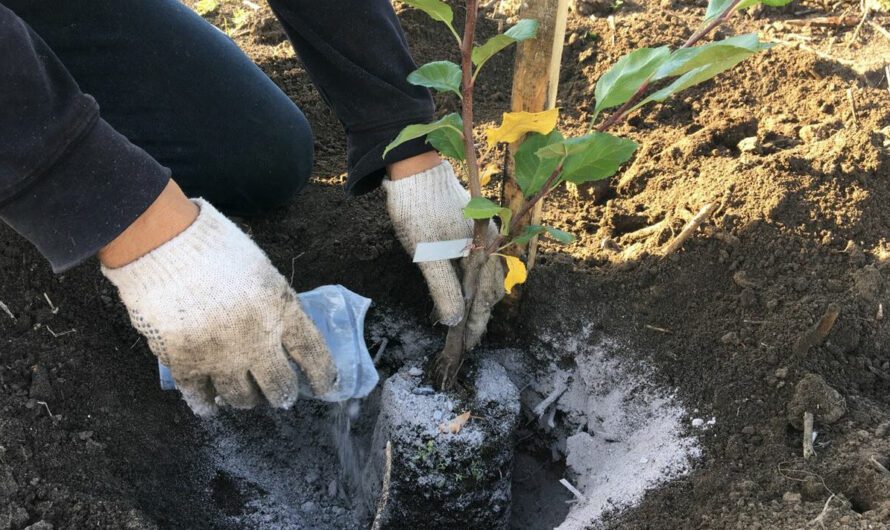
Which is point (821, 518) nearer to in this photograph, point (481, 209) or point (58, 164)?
point (481, 209)

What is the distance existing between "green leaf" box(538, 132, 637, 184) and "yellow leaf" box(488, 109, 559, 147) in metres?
0.05

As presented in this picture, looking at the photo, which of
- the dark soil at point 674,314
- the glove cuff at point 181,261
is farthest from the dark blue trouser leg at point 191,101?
the glove cuff at point 181,261

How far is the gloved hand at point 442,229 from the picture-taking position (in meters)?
1.58

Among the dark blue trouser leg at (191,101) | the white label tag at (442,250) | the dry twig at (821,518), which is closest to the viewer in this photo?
the dry twig at (821,518)

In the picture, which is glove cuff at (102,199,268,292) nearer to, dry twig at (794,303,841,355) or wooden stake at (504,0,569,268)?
wooden stake at (504,0,569,268)

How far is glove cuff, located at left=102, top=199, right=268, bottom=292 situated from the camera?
1.29 meters

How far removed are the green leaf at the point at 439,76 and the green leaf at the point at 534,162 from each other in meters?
0.16

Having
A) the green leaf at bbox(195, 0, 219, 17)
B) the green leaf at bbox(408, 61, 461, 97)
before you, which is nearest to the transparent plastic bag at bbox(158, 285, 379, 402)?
the green leaf at bbox(408, 61, 461, 97)

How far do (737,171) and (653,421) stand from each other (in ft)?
2.28

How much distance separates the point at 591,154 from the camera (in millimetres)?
1183

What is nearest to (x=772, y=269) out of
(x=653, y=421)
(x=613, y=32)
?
(x=653, y=421)

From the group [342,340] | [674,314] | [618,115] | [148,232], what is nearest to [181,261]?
[148,232]

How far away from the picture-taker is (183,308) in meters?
1.31

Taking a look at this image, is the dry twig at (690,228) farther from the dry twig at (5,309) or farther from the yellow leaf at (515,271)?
the dry twig at (5,309)
